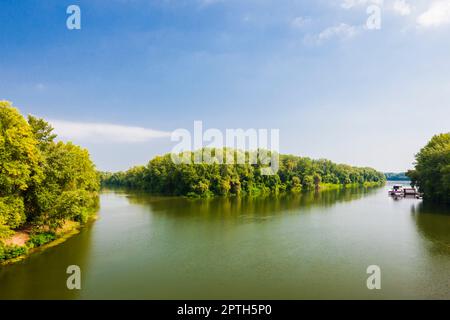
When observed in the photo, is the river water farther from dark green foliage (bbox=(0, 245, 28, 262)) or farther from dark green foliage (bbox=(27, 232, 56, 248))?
dark green foliage (bbox=(27, 232, 56, 248))

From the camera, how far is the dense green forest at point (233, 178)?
181 ft

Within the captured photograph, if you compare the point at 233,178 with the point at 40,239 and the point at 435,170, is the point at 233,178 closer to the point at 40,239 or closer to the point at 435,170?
the point at 435,170

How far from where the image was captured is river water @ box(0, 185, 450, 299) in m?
11.6

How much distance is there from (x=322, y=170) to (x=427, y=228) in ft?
211

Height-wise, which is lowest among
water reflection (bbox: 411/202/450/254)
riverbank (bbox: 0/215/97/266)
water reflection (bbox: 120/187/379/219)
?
water reflection (bbox: 120/187/379/219)

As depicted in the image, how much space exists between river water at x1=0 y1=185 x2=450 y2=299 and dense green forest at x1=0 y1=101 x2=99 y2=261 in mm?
1912

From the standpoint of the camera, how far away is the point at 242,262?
50.2ft

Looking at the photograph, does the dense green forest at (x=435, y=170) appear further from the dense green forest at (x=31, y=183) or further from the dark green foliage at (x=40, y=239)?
the dark green foliage at (x=40, y=239)

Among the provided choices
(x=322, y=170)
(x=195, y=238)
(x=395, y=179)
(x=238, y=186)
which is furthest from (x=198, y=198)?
(x=395, y=179)

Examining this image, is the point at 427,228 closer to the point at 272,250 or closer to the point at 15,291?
the point at 272,250

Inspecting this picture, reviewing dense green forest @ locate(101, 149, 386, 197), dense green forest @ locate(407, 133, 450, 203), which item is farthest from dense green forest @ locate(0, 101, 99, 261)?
dense green forest @ locate(407, 133, 450, 203)

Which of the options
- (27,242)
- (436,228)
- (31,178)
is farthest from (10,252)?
(436,228)

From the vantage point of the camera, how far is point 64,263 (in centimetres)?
1485

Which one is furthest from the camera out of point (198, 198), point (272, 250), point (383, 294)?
point (198, 198)
